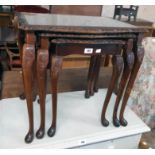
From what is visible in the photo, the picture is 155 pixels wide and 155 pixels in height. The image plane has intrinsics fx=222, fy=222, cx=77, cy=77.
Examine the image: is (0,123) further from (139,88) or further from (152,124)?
(152,124)

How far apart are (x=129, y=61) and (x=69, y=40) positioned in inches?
10.8

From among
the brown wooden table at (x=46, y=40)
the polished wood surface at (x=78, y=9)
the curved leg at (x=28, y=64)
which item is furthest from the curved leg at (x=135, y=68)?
the polished wood surface at (x=78, y=9)

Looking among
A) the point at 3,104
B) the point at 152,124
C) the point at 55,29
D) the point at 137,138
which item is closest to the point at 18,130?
the point at 3,104

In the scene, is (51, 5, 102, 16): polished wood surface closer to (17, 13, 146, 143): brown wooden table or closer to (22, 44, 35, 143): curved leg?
(17, 13, 146, 143): brown wooden table

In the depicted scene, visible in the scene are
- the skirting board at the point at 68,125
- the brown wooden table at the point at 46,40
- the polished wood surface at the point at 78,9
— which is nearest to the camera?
the brown wooden table at the point at 46,40

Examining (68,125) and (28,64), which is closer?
(28,64)

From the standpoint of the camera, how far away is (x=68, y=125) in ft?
3.23

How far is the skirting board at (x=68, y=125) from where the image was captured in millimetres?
885

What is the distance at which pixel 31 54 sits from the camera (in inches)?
29.4

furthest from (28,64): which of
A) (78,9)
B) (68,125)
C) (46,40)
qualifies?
(78,9)

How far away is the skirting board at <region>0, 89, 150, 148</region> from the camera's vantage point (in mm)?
885

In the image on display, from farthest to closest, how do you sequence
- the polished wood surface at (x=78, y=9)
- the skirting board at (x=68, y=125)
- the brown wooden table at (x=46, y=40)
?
the polished wood surface at (x=78, y=9) → the skirting board at (x=68, y=125) → the brown wooden table at (x=46, y=40)

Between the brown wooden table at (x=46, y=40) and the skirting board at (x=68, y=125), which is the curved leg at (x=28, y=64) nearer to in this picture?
the brown wooden table at (x=46, y=40)

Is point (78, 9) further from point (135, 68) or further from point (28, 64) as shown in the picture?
point (28, 64)
